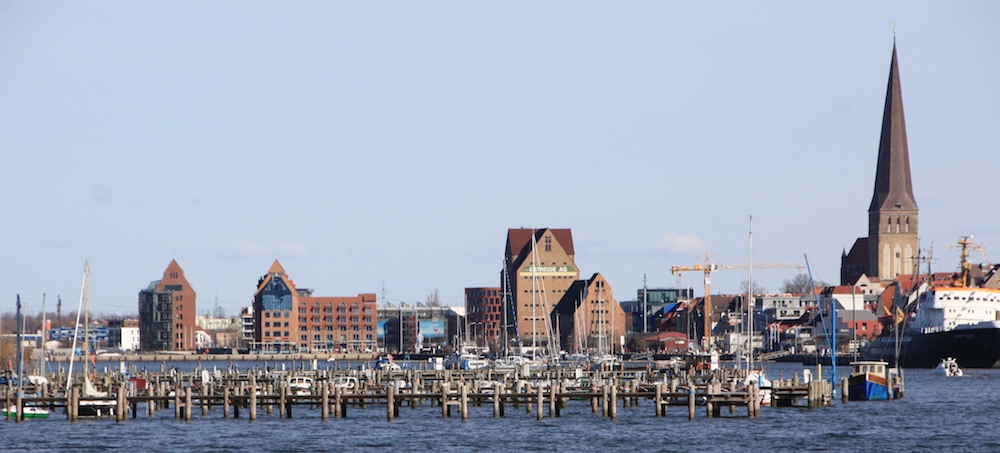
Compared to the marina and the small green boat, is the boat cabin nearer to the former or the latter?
the marina

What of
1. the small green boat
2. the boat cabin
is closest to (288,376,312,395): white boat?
the small green boat

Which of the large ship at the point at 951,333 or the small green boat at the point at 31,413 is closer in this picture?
the small green boat at the point at 31,413

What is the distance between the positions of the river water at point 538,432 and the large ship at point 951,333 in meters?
67.3

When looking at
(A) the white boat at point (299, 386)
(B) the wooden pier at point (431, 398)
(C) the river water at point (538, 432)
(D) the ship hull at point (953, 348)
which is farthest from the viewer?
(D) the ship hull at point (953, 348)

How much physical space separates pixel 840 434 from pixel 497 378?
1596 inches

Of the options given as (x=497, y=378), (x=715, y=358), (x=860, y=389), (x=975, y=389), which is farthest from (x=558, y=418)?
(x=715, y=358)


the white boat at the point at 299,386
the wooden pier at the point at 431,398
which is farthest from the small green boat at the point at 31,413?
the white boat at the point at 299,386

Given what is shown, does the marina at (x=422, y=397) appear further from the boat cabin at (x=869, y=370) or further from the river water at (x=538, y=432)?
the boat cabin at (x=869, y=370)

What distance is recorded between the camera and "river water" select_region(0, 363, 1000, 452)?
61.6 metres

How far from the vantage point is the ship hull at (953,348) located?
146750 mm

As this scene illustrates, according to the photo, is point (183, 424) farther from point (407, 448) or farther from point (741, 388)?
point (741, 388)

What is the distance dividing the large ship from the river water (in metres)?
67.3

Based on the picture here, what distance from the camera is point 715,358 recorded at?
127 metres

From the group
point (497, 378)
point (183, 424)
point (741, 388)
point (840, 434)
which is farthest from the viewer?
point (497, 378)
